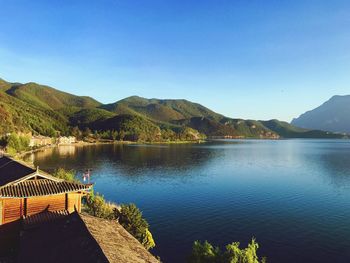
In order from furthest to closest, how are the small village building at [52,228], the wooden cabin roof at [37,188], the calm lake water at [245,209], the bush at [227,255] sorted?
the calm lake water at [245,209] < the wooden cabin roof at [37,188] < the bush at [227,255] < the small village building at [52,228]

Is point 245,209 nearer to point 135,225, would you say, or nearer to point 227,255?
point 135,225

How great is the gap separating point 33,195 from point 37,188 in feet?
4.24

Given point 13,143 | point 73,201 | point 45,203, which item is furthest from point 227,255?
point 13,143

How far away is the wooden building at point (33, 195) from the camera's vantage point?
28234 millimetres

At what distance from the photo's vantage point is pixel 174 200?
64375mm

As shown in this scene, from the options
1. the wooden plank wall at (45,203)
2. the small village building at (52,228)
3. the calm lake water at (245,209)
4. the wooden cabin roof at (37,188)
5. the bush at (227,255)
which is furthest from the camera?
the calm lake water at (245,209)

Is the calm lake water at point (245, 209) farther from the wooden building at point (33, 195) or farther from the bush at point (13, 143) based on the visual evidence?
the bush at point (13, 143)

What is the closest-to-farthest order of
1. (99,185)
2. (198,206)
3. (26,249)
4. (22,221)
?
1. (26,249)
2. (22,221)
3. (198,206)
4. (99,185)

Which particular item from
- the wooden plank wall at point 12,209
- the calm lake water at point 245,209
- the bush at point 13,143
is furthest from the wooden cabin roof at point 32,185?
the bush at point 13,143

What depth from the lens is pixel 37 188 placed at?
2986 cm

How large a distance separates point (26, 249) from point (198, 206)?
41044mm

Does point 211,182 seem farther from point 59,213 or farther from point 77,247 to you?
point 77,247

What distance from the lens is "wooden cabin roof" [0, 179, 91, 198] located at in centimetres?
2812

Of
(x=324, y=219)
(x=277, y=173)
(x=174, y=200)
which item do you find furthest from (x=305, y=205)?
(x=277, y=173)
